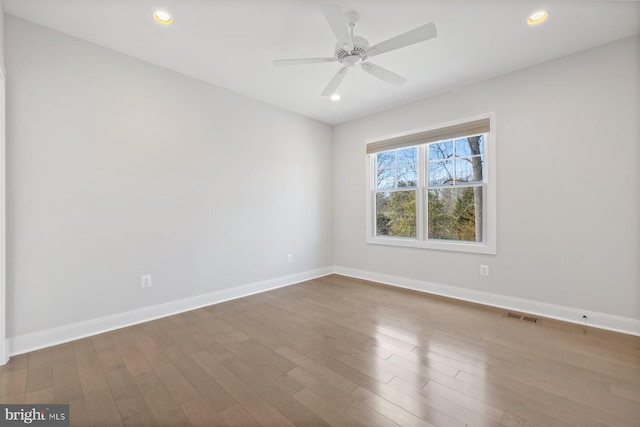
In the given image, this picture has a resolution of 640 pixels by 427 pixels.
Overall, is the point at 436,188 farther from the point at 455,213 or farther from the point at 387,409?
the point at 387,409

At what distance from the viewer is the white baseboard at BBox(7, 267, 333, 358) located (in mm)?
2184

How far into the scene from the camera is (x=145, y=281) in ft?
9.21

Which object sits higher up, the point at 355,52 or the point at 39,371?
the point at 355,52

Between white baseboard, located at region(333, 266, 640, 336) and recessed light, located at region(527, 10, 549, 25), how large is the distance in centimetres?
272

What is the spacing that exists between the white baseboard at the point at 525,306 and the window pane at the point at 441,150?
5.80ft

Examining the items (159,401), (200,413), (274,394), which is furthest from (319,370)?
(159,401)

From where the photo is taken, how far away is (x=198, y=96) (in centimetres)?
320

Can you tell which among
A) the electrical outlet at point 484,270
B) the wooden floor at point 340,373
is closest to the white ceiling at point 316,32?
the electrical outlet at point 484,270

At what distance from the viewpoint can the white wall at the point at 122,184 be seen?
2217 mm

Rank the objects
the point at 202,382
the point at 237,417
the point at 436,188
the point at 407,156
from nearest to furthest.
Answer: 1. the point at 237,417
2. the point at 202,382
3. the point at 436,188
4. the point at 407,156

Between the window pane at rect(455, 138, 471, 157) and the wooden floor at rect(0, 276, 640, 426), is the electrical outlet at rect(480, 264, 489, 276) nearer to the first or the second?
the wooden floor at rect(0, 276, 640, 426)

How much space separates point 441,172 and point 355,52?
2.20 meters

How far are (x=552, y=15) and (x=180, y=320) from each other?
173 inches

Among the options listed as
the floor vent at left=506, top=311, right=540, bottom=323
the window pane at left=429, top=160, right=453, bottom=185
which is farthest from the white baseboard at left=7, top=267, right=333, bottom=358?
the floor vent at left=506, top=311, right=540, bottom=323
